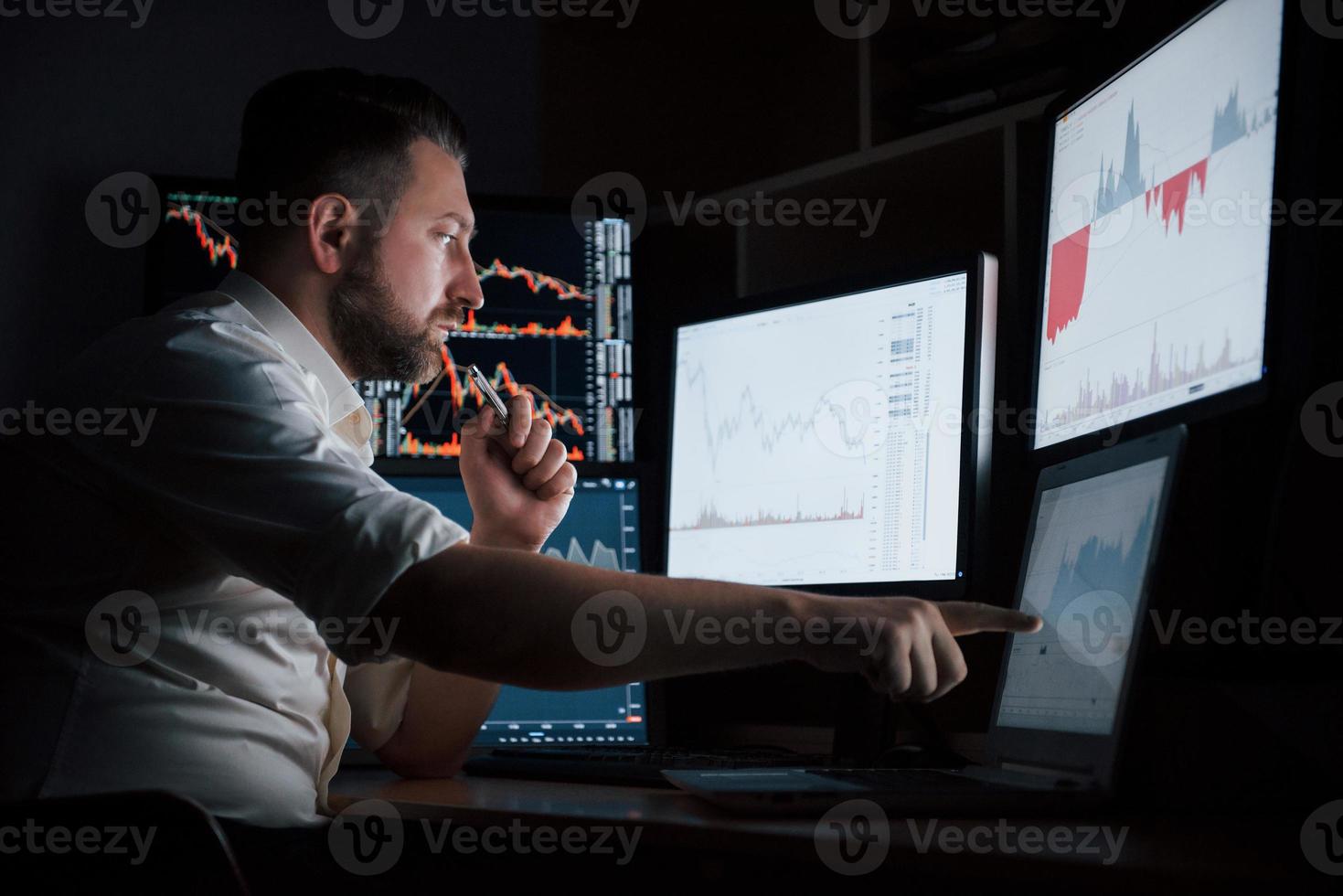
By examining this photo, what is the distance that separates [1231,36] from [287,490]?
31.4 inches

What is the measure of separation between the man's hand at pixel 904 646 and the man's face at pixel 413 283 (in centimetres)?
71

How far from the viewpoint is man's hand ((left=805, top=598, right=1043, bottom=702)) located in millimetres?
796

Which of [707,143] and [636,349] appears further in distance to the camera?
[707,143]

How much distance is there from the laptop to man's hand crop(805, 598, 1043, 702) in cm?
7

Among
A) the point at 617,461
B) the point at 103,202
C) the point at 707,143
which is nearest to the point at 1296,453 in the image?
the point at 617,461

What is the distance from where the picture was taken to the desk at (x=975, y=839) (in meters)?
0.61

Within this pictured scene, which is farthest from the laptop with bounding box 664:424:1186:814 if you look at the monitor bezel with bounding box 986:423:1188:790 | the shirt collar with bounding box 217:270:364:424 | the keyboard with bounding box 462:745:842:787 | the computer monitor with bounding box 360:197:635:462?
the computer monitor with bounding box 360:197:635:462

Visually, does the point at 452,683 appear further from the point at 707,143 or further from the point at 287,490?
the point at 707,143

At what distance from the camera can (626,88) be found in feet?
6.93

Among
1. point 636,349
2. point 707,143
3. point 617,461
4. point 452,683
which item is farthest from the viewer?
point 707,143

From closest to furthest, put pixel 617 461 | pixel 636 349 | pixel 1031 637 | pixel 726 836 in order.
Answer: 1. pixel 726 836
2. pixel 1031 637
3. pixel 617 461
4. pixel 636 349

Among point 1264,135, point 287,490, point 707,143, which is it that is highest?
point 707,143

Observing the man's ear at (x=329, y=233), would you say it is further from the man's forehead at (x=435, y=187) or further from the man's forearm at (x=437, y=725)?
the man's forearm at (x=437, y=725)

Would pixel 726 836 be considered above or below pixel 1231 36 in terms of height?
below
